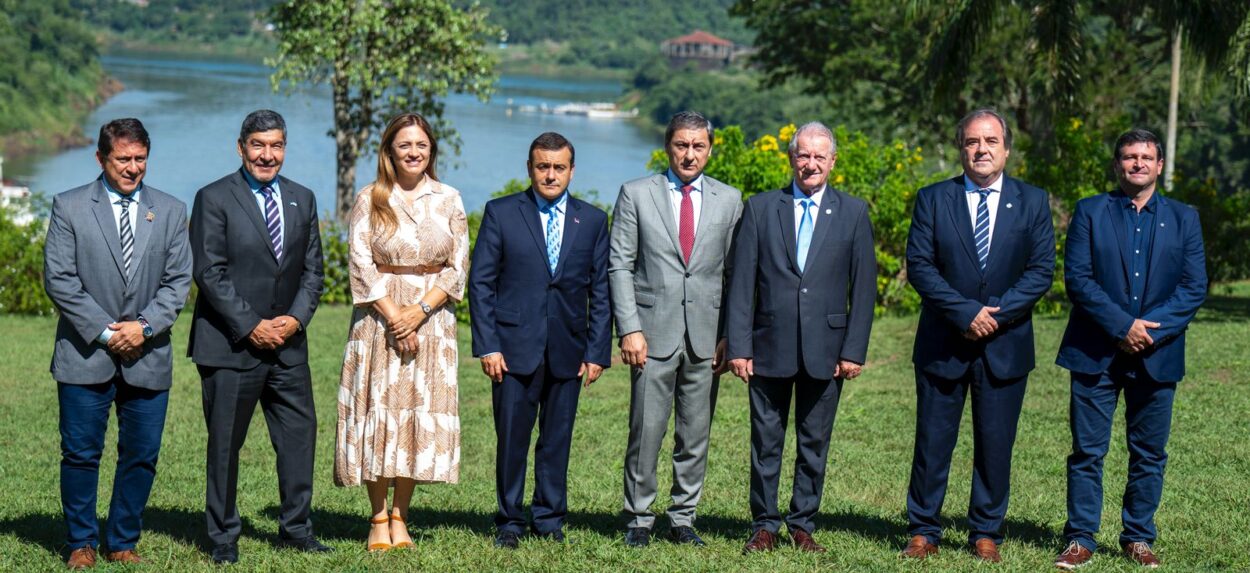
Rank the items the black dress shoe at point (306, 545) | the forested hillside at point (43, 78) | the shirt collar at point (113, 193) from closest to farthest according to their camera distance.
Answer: the shirt collar at point (113, 193) < the black dress shoe at point (306, 545) < the forested hillside at point (43, 78)

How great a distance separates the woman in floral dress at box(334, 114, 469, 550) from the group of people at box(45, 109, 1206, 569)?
1cm

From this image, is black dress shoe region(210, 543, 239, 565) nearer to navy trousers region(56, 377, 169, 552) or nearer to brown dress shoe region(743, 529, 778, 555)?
navy trousers region(56, 377, 169, 552)

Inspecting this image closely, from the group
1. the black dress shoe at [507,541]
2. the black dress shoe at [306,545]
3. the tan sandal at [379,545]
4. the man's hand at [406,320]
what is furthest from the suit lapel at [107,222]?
the black dress shoe at [507,541]

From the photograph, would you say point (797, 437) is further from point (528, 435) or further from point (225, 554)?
point (225, 554)

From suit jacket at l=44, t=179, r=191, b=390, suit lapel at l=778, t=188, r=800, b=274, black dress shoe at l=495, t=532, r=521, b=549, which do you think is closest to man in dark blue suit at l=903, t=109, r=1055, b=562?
suit lapel at l=778, t=188, r=800, b=274

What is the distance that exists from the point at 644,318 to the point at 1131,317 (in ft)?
7.19

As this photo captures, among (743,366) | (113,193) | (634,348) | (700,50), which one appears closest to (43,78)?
(700,50)

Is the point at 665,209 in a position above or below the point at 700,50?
below

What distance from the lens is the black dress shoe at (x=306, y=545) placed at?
21.6 ft

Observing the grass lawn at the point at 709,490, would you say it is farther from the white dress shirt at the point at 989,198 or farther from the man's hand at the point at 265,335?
the white dress shirt at the point at 989,198

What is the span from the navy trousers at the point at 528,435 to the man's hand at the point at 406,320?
51cm

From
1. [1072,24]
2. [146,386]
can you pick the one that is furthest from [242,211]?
[1072,24]

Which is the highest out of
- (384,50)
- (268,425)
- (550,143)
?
(384,50)

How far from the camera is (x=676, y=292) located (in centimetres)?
651
